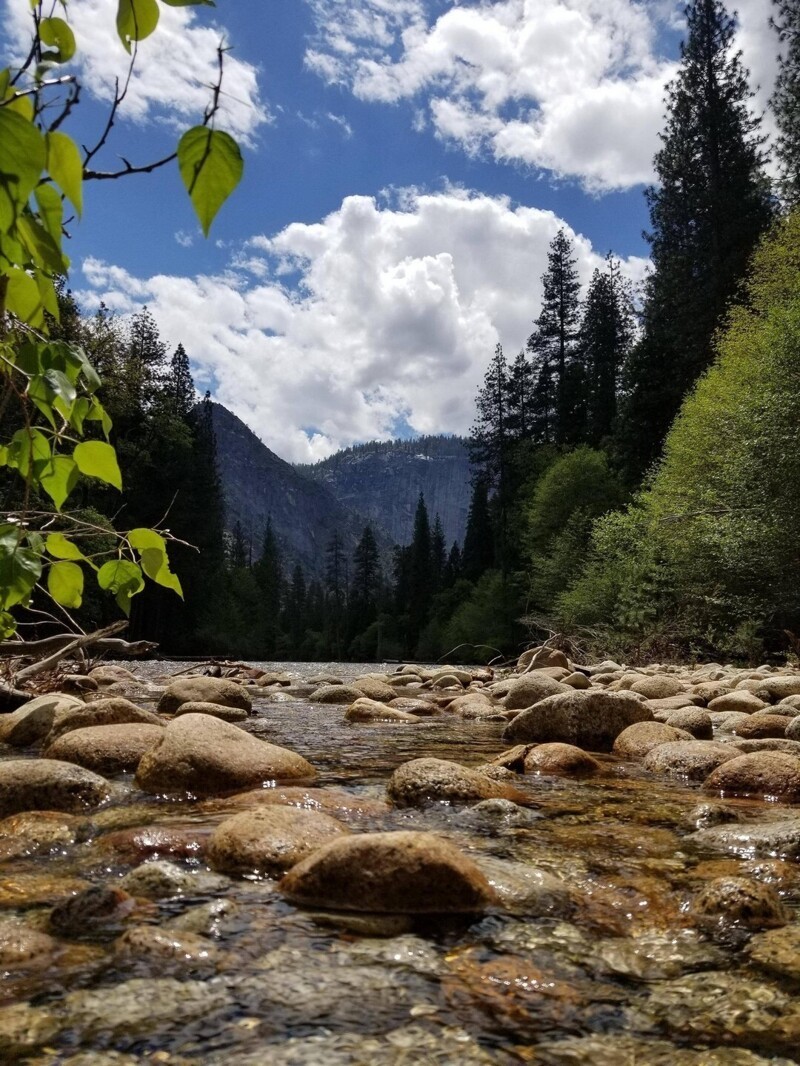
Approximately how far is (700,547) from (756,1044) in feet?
60.6

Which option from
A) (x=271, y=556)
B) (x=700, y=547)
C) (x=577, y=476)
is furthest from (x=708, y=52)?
(x=271, y=556)

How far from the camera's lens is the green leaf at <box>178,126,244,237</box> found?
0.72 m

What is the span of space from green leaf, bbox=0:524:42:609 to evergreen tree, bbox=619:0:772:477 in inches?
1438

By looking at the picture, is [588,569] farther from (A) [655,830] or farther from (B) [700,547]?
(A) [655,830]

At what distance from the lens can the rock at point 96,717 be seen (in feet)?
18.3

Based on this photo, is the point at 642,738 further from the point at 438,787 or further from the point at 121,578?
the point at 121,578

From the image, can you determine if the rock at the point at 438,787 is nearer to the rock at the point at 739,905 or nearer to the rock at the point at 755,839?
the rock at the point at 755,839

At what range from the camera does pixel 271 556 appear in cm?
9875

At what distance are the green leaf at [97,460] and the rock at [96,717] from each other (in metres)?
4.90

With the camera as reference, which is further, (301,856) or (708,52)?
(708,52)

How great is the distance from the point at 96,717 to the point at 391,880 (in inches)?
148

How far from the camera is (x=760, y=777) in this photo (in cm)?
463

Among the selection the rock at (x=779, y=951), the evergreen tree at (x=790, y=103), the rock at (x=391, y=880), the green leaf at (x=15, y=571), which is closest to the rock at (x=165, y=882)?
the rock at (x=391, y=880)

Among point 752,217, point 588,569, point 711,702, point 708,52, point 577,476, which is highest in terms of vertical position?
point 708,52
